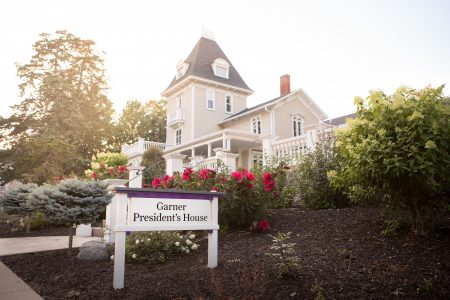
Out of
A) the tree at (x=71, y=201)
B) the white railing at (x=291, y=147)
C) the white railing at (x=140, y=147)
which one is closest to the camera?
the tree at (x=71, y=201)

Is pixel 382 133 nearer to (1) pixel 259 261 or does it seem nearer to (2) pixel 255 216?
(1) pixel 259 261

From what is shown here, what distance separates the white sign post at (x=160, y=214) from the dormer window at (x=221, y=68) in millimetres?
Result: 19721

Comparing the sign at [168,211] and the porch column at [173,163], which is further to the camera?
the porch column at [173,163]

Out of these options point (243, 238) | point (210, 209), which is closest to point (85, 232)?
point (243, 238)

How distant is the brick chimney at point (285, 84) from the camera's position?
71.1 ft

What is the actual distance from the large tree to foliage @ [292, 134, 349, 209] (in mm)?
15237

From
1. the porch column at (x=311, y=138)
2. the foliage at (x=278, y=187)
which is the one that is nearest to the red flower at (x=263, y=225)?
the foliage at (x=278, y=187)

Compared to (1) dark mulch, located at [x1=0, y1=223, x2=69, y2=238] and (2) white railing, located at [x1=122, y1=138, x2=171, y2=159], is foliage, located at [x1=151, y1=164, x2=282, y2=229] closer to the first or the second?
(1) dark mulch, located at [x1=0, y1=223, x2=69, y2=238]

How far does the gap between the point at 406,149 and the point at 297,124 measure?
16.9 meters

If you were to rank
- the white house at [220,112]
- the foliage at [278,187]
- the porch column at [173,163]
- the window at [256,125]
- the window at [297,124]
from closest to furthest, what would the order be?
the foliage at [278,187] < the porch column at [173,163] < the white house at [220,112] < the window at [256,125] < the window at [297,124]

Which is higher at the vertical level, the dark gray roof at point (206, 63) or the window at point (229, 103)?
the dark gray roof at point (206, 63)

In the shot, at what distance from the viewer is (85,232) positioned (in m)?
8.31

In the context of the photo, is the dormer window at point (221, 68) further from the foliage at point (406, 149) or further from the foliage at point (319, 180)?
the foliage at point (406, 149)

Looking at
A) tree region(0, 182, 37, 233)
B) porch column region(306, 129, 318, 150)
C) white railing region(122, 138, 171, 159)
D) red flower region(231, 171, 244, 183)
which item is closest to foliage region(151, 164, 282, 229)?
red flower region(231, 171, 244, 183)
